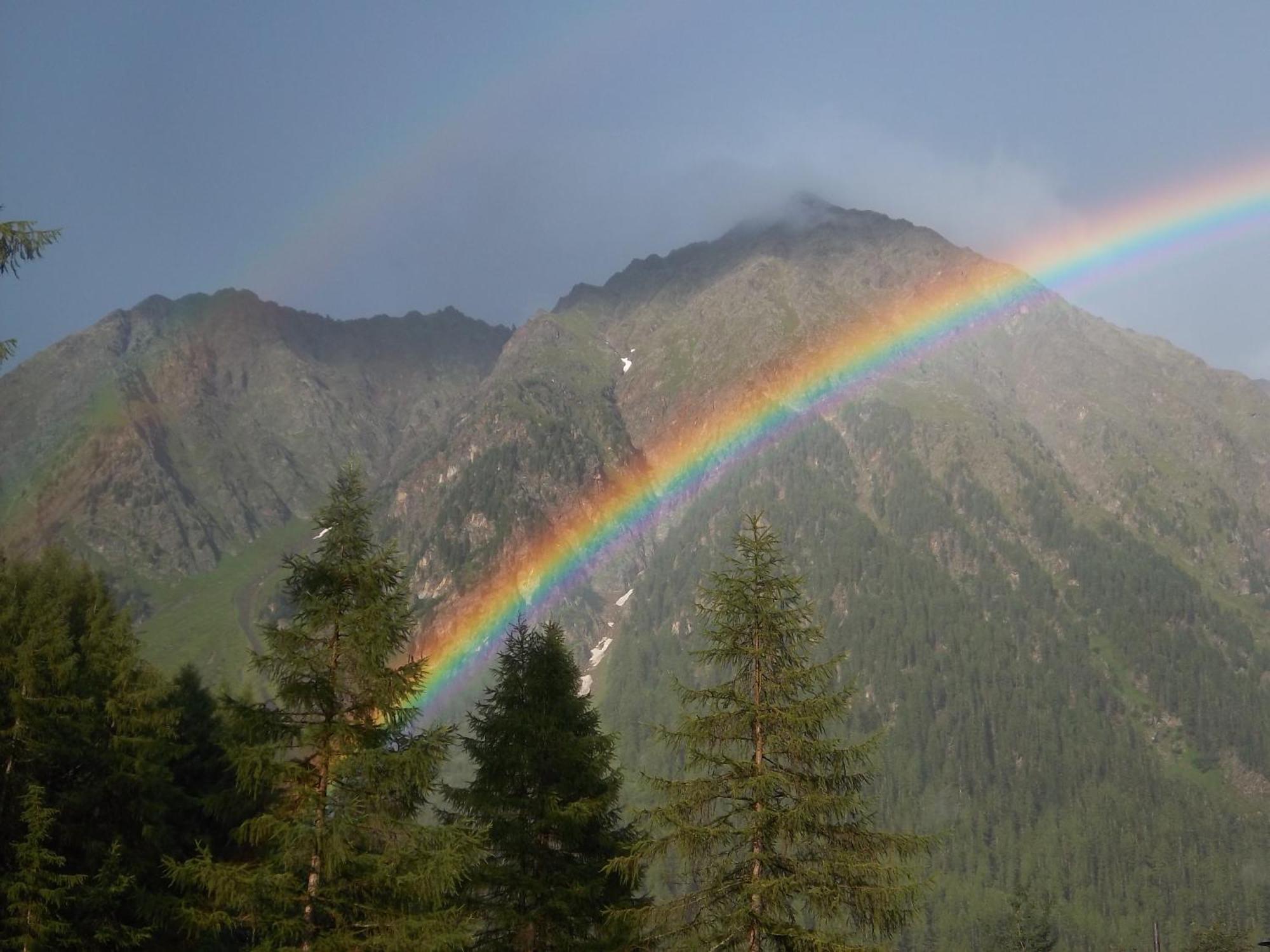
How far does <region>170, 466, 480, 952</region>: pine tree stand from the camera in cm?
1758

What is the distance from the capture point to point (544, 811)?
23.2 m

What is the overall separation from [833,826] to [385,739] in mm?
8256

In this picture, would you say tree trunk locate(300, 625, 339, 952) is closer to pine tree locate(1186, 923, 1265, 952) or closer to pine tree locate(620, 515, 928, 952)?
pine tree locate(620, 515, 928, 952)

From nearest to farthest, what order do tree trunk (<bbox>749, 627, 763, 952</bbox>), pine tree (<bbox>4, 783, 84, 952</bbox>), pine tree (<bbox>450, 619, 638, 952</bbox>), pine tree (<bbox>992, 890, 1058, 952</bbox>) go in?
tree trunk (<bbox>749, 627, 763, 952</bbox>) → pine tree (<bbox>4, 783, 84, 952</bbox>) → pine tree (<bbox>450, 619, 638, 952</bbox>) → pine tree (<bbox>992, 890, 1058, 952</bbox>)

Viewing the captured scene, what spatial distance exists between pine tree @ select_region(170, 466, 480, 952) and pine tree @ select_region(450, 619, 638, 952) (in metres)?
2.99

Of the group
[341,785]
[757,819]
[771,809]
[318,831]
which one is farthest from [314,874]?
[771,809]

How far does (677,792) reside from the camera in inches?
753

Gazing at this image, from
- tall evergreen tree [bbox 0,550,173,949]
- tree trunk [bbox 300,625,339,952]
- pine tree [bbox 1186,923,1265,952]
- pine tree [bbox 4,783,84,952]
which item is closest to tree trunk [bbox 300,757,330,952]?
tree trunk [bbox 300,625,339,952]

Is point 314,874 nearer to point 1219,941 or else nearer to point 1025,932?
point 1219,941

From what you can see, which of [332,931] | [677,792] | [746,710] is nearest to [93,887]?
[332,931]

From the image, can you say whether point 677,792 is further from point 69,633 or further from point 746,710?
point 69,633

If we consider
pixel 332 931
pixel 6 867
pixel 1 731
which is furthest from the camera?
pixel 1 731

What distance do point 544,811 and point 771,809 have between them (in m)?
6.39

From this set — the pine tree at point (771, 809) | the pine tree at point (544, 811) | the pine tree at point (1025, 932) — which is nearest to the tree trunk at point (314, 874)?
the pine tree at point (544, 811)
